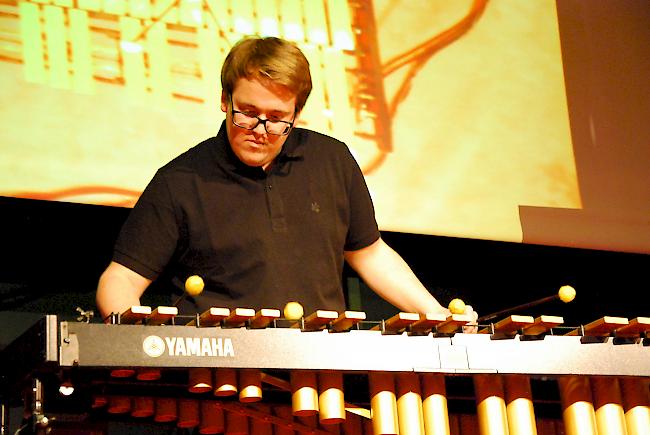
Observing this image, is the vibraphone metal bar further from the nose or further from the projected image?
the projected image

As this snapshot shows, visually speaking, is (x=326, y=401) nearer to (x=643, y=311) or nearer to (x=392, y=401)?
(x=392, y=401)

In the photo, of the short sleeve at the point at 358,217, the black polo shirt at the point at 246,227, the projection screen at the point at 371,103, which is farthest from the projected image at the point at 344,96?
the short sleeve at the point at 358,217

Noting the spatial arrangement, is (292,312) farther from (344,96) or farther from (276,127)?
(344,96)

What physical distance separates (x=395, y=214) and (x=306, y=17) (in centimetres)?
78

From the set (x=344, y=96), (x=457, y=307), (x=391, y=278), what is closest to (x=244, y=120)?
(x=391, y=278)

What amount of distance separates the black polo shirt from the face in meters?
0.09

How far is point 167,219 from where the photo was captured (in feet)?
9.57

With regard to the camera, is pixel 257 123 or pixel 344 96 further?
pixel 344 96

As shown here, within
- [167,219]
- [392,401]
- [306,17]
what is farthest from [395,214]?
[392,401]

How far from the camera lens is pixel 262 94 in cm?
281

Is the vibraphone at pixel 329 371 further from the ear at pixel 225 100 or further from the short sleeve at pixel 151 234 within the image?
the ear at pixel 225 100

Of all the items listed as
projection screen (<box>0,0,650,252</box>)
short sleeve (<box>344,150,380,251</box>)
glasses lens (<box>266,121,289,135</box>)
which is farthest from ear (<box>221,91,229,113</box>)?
projection screen (<box>0,0,650,252</box>)

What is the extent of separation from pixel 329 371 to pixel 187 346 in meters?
0.30

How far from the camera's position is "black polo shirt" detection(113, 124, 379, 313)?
289 cm
